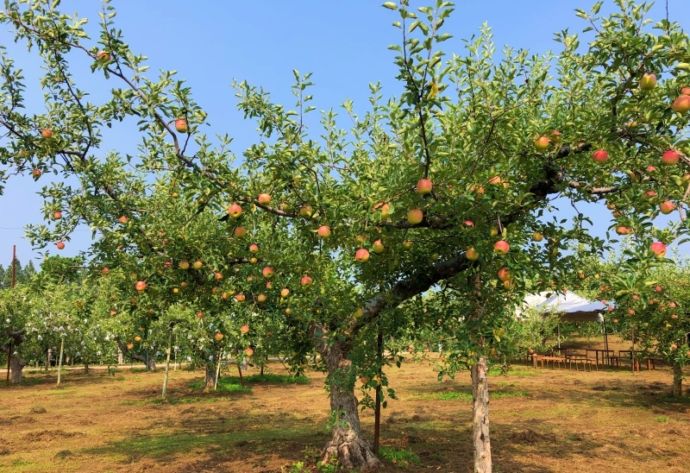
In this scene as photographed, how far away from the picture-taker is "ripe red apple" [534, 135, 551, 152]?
4.53 meters

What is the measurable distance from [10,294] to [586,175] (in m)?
28.0

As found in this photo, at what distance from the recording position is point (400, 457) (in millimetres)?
8617

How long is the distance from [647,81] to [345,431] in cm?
618

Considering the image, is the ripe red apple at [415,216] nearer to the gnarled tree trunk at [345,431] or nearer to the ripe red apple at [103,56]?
the ripe red apple at [103,56]

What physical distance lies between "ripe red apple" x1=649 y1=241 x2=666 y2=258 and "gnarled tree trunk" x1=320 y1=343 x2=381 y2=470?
4.65 meters

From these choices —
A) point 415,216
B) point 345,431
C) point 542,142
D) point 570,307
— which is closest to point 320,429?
point 345,431

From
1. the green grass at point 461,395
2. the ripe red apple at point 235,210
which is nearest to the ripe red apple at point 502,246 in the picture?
the ripe red apple at point 235,210

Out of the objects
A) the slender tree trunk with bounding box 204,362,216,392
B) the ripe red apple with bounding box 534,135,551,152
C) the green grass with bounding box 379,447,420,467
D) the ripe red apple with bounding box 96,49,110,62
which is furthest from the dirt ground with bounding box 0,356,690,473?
the ripe red apple with bounding box 96,49,110,62

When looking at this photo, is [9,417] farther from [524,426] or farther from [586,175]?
[586,175]

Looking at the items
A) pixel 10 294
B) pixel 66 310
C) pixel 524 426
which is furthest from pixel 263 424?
pixel 10 294

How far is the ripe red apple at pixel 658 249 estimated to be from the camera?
3.83 m

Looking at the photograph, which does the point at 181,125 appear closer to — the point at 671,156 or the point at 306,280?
the point at 306,280

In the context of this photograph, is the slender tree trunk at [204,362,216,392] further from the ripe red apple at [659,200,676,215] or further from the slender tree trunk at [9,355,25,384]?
the ripe red apple at [659,200,676,215]

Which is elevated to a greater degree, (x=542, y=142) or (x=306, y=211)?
(x=542, y=142)
